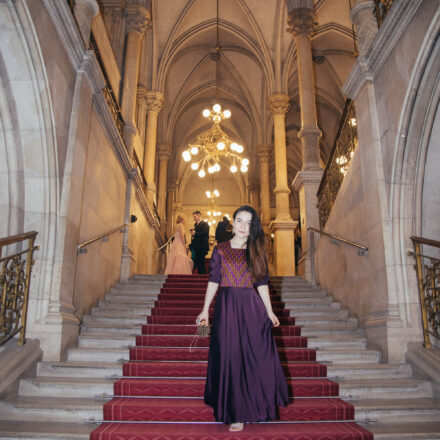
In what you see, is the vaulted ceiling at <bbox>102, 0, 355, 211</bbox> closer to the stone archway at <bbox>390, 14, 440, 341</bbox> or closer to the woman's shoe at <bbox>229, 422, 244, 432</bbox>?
the stone archway at <bbox>390, 14, 440, 341</bbox>

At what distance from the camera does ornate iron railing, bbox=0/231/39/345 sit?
3.41 meters

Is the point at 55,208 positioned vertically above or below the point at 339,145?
below

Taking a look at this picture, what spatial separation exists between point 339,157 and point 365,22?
2.01 m

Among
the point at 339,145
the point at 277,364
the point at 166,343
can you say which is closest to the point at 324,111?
the point at 339,145

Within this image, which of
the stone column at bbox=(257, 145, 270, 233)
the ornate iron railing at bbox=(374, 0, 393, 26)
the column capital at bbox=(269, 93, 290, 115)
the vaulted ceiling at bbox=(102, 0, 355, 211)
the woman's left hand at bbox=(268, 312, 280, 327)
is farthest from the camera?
the stone column at bbox=(257, 145, 270, 233)

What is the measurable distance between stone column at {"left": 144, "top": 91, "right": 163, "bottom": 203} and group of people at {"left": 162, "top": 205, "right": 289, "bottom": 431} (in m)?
9.26

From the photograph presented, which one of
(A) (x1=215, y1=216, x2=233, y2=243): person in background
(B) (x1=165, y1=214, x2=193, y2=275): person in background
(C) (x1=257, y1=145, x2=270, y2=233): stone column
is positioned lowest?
(B) (x1=165, y1=214, x2=193, y2=275): person in background

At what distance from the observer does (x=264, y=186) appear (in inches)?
665

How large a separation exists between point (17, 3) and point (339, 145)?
185 inches

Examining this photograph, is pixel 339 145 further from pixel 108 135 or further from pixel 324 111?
pixel 324 111

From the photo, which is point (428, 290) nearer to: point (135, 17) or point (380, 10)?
point (380, 10)

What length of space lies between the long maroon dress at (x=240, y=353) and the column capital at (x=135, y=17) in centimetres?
877

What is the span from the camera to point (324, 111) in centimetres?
1952

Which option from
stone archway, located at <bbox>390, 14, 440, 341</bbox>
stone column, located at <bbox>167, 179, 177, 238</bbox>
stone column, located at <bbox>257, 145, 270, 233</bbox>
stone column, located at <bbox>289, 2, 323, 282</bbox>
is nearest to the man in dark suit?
stone column, located at <bbox>289, 2, 323, 282</bbox>
